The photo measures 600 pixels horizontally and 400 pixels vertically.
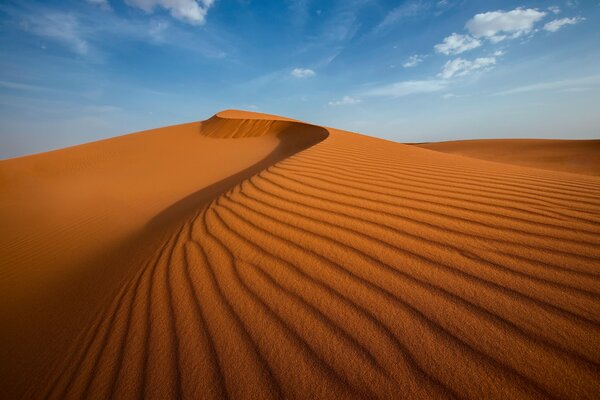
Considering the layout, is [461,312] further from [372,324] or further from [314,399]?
[314,399]

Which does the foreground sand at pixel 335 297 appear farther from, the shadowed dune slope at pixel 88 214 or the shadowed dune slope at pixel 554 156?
the shadowed dune slope at pixel 554 156

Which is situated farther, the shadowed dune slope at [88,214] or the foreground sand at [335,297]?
the shadowed dune slope at [88,214]

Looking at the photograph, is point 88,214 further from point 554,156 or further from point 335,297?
point 554,156

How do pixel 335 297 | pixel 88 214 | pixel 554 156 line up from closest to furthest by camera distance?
pixel 335 297 < pixel 88 214 < pixel 554 156

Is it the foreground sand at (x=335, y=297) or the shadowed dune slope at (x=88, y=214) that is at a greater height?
the foreground sand at (x=335, y=297)

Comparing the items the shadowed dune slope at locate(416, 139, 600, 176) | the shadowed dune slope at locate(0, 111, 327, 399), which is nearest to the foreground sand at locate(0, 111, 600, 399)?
the shadowed dune slope at locate(0, 111, 327, 399)

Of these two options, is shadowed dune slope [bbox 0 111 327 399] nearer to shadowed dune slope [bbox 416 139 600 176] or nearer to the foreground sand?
the foreground sand

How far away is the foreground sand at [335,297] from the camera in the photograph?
0.96 meters

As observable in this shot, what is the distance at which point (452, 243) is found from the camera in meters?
1.62

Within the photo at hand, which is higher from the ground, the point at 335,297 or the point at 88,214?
the point at 335,297

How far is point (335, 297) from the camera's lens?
1.33 m

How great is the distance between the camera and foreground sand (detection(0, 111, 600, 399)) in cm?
96

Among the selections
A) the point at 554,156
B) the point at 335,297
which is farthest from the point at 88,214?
the point at 554,156

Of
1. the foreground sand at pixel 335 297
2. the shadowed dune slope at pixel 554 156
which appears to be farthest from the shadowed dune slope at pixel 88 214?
the shadowed dune slope at pixel 554 156
